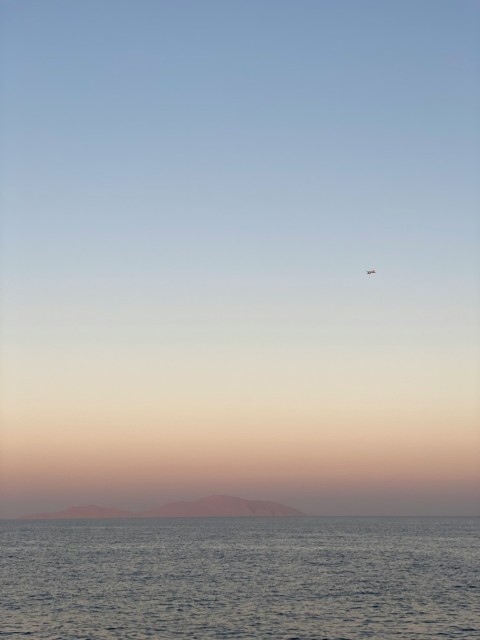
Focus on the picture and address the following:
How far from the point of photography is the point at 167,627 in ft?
212

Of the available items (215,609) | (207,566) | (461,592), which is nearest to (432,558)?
(207,566)

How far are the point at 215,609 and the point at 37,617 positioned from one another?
17.9 m

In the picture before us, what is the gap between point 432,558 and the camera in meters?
144

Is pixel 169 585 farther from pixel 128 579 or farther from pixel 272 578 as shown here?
pixel 272 578

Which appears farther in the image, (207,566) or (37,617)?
(207,566)

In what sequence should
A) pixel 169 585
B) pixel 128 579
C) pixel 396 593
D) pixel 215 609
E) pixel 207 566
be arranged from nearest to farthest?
pixel 215 609
pixel 396 593
pixel 169 585
pixel 128 579
pixel 207 566

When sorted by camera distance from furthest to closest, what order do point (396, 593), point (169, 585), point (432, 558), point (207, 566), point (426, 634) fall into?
point (432, 558), point (207, 566), point (169, 585), point (396, 593), point (426, 634)

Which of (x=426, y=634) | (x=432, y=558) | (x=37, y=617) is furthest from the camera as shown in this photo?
(x=432, y=558)

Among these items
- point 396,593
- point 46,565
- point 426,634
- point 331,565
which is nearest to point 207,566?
point 331,565

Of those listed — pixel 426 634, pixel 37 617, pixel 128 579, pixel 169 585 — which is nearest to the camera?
pixel 426 634

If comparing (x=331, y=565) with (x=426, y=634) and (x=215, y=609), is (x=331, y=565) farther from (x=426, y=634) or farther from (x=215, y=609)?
(x=426, y=634)

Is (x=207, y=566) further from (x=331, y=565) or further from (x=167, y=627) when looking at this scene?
(x=167, y=627)

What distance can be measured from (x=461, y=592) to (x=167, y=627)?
40875 millimetres

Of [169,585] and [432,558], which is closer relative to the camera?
[169,585]
